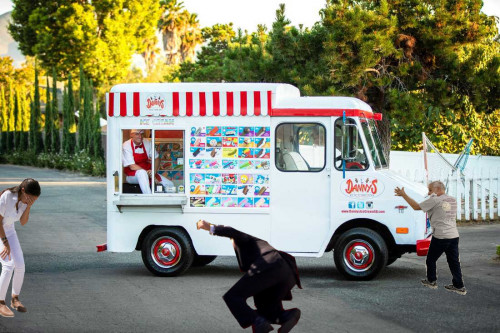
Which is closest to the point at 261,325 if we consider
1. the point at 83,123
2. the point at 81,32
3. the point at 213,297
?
the point at 213,297

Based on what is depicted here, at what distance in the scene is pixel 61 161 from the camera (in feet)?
153

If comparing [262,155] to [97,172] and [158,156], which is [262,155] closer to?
[158,156]

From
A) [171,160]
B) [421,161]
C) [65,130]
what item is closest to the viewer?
[171,160]

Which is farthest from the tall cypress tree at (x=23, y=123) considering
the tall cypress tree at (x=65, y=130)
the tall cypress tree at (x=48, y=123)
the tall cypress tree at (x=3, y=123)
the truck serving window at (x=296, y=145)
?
the truck serving window at (x=296, y=145)

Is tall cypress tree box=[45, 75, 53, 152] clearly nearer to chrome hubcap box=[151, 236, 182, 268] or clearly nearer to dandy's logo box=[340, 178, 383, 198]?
chrome hubcap box=[151, 236, 182, 268]

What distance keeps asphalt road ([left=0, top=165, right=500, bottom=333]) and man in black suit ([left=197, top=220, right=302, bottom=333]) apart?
3.97 ft

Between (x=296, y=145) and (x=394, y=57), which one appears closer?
(x=296, y=145)

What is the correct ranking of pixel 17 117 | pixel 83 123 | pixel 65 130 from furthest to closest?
pixel 17 117, pixel 65 130, pixel 83 123

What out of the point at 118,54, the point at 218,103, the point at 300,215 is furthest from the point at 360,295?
the point at 118,54

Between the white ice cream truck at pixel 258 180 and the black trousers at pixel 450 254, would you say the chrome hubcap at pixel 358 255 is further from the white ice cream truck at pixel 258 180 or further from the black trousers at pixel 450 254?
the black trousers at pixel 450 254

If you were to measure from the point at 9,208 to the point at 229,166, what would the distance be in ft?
11.8

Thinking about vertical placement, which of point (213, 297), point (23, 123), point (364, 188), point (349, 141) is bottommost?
point (213, 297)

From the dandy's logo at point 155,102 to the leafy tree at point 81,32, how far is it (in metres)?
47.0

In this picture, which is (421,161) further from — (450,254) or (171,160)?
(450,254)
